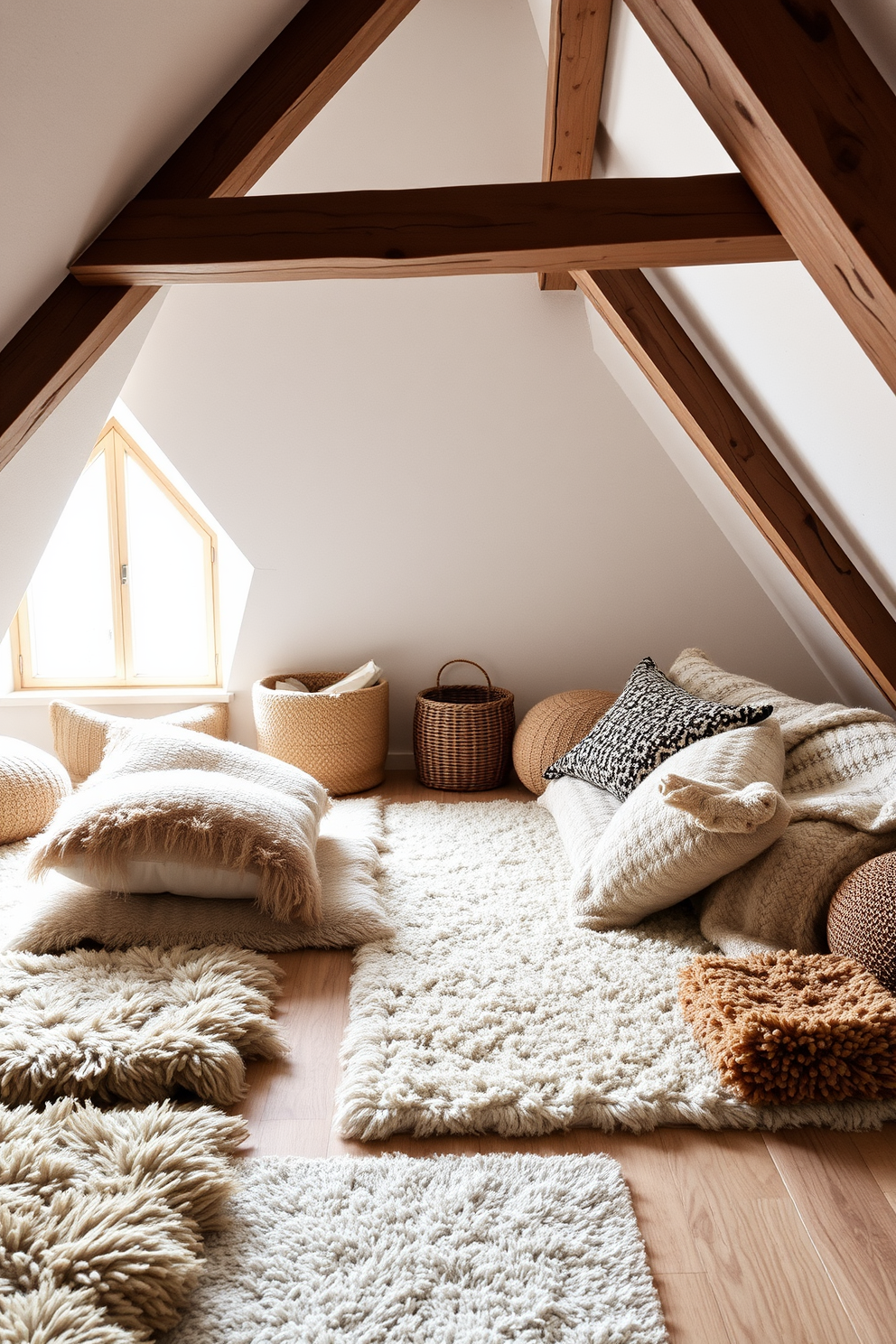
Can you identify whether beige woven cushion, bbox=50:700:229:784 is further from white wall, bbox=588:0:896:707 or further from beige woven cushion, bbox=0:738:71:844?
white wall, bbox=588:0:896:707

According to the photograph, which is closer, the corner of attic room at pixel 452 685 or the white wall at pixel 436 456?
the corner of attic room at pixel 452 685

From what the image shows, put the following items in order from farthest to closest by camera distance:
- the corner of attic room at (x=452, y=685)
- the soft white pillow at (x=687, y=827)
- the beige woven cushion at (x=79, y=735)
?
1. the beige woven cushion at (x=79, y=735)
2. the soft white pillow at (x=687, y=827)
3. the corner of attic room at (x=452, y=685)

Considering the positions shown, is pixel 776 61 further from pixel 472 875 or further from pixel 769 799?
pixel 472 875

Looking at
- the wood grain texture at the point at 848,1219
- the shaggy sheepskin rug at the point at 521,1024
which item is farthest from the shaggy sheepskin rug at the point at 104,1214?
the wood grain texture at the point at 848,1219

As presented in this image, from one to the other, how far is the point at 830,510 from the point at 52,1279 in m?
2.09

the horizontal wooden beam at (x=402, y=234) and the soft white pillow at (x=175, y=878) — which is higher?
the horizontal wooden beam at (x=402, y=234)

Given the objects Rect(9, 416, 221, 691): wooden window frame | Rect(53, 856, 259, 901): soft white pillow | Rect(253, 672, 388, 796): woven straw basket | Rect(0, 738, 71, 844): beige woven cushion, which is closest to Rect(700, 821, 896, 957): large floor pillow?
Rect(53, 856, 259, 901): soft white pillow

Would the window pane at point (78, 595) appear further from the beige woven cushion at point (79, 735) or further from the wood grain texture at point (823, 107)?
the wood grain texture at point (823, 107)

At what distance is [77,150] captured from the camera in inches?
54.4

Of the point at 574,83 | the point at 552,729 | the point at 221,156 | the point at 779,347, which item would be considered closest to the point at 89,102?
the point at 221,156

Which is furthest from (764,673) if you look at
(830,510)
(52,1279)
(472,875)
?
(52,1279)

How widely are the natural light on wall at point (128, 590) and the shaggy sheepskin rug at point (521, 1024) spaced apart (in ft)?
5.43

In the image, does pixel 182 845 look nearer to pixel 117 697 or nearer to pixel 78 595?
pixel 117 697

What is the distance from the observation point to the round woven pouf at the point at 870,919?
168 centimetres
